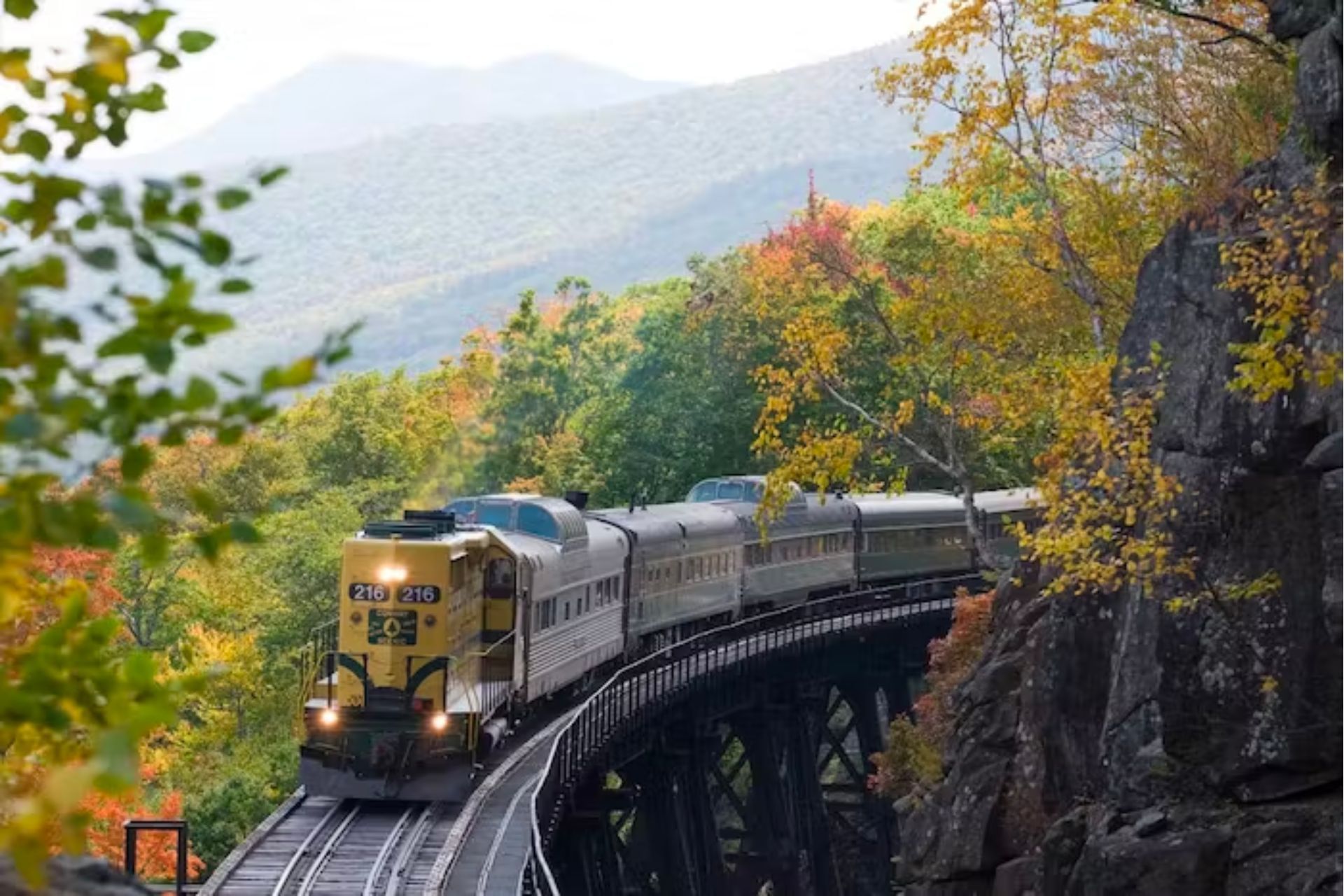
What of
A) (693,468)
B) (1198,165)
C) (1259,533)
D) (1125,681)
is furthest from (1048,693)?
(693,468)

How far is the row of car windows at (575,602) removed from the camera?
2942 centimetres

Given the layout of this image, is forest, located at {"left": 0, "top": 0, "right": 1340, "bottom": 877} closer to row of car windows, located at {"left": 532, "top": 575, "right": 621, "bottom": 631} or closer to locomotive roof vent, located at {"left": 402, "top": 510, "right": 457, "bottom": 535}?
locomotive roof vent, located at {"left": 402, "top": 510, "right": 457, "bottom": 535}

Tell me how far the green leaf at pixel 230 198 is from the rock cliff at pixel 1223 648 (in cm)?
1076

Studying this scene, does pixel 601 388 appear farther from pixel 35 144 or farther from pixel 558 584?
pixel 35 144

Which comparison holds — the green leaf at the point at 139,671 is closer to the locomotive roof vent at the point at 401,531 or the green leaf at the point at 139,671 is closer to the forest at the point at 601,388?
the forest at the point at 601,388

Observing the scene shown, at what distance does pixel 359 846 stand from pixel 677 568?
1829 centimetres

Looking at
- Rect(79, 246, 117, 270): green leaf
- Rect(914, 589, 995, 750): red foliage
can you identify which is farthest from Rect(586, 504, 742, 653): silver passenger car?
Rect(79, 246, 117, 270): green leaf

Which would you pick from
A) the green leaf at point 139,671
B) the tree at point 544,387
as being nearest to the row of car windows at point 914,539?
the tree at point 544,387

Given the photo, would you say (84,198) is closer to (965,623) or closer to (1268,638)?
(1268,638)

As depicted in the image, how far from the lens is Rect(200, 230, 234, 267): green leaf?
5.12 m

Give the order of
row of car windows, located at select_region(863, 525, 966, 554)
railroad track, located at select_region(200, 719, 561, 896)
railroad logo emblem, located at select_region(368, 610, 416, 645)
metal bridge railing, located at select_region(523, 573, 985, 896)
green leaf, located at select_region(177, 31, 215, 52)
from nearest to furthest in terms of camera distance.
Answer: green leaf, located at select_region(177, 31, 215, 52)
railroad track, located at select_region(200, 719, 561, 896)
metal bridge railing, located at select_region(523, 573, 985, 896)
railroad logo emblem, located at select_region(368, 610, 416, 645)
row of car windows, located at select_region(863, 525, 966, 554)

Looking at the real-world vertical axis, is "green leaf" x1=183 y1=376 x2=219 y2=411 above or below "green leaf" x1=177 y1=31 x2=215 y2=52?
below

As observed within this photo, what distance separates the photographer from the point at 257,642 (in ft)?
165

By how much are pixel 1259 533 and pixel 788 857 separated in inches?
839
